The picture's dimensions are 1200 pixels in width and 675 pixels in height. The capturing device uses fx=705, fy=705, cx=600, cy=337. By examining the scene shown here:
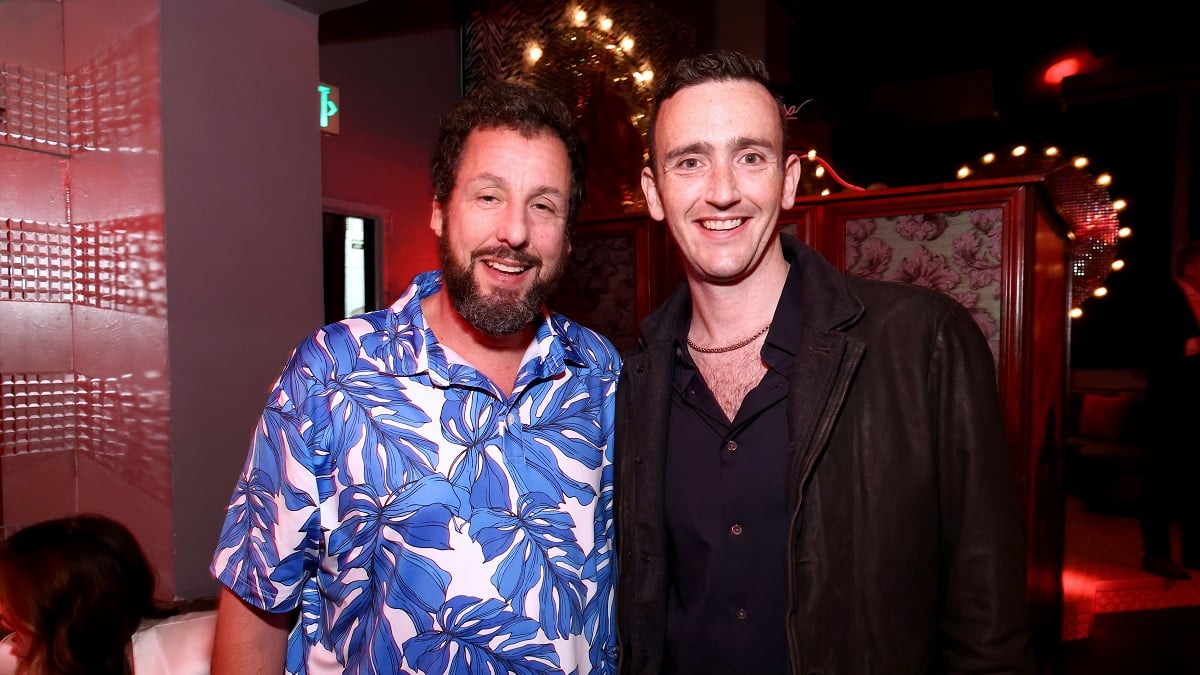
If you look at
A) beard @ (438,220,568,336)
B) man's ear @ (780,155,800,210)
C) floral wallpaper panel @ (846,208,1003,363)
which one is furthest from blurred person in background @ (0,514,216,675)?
floral wallpaper panel @ (846,208,1003,363)

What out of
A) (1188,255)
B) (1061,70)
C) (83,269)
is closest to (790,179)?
(83,269)

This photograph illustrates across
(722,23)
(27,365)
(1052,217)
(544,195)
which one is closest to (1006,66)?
(722,23)

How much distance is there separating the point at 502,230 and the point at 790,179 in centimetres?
63

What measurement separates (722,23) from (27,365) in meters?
6.18

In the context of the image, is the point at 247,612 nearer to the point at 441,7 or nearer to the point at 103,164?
the point at 103,164

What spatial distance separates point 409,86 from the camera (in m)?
4.68

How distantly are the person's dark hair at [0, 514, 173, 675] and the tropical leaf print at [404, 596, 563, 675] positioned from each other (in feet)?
3.56

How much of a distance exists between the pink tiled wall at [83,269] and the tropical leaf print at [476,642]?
1452mm

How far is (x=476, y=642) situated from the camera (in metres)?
1.32

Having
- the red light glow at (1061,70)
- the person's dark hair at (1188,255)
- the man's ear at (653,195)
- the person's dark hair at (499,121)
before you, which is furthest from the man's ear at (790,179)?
the red light glow at (1061,70)

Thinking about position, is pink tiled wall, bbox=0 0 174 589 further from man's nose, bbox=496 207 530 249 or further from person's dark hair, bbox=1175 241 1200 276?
person's dark hair, bbox=1175 241 1200 276

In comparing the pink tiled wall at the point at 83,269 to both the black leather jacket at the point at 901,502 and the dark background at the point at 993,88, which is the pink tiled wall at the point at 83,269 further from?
the black leather jacket at the point at 901,502

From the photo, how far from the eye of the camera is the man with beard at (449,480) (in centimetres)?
132

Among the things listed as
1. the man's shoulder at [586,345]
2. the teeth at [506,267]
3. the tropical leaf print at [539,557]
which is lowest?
the tropical leaf print at [539,557]
